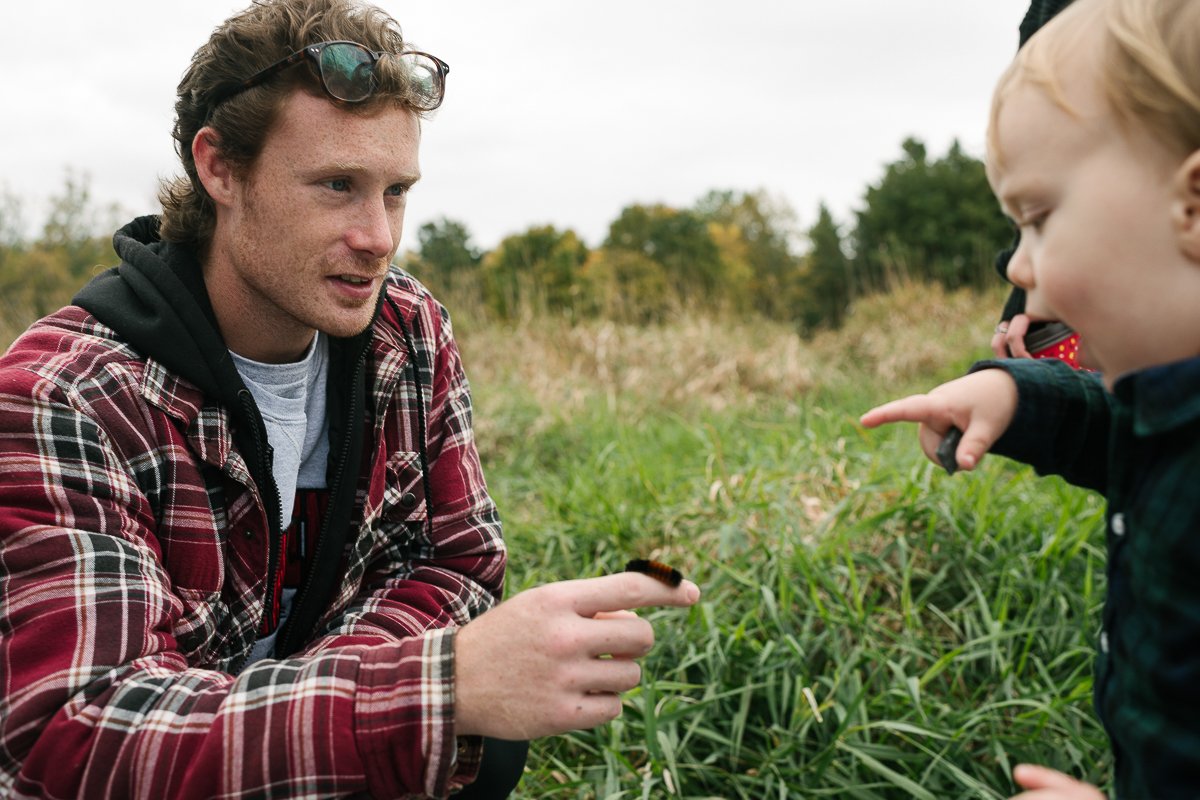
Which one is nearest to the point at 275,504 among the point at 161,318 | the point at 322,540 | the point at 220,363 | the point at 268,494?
the point at 268,494

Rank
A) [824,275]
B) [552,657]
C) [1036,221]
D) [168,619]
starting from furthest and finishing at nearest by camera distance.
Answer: [824,275], [168,619], [552,657], [1036,221]

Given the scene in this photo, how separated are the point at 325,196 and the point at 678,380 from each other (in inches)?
188

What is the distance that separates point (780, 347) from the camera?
7.26 m

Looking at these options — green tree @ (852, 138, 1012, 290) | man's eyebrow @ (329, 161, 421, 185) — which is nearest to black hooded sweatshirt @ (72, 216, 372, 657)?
man's eyebrow @ (329, 161, 421, 185)

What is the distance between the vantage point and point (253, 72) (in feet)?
5.86

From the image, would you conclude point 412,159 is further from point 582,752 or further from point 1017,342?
point 582,752

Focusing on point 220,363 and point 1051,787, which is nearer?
point 1051,787

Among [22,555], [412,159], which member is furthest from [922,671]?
[22,555]

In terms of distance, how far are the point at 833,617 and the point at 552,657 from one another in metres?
1.31

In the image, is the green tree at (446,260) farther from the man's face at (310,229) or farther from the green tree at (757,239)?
the green tree at (757,239)

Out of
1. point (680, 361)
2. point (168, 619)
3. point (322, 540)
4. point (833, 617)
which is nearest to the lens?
point (168, 619)

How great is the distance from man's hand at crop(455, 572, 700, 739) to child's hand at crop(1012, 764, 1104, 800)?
41 cm

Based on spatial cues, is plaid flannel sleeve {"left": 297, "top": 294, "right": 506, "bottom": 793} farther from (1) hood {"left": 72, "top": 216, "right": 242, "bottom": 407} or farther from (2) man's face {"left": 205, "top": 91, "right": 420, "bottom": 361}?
(1) hood {"left": 72, "top": 216, "right": 242, "bottom": 407}

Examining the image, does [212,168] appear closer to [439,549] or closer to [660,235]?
[439,549]
